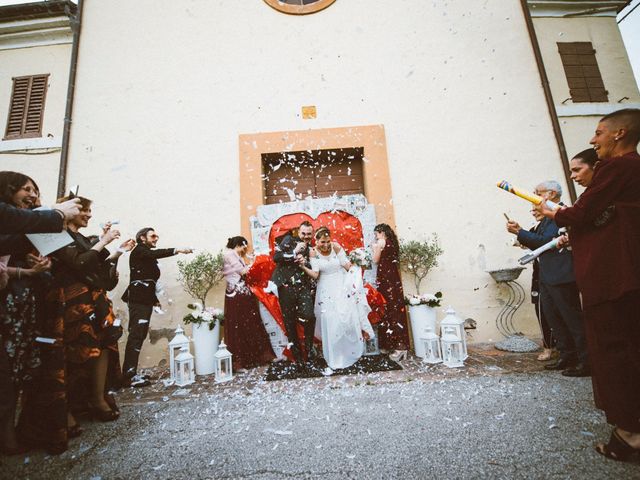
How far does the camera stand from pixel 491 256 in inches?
210

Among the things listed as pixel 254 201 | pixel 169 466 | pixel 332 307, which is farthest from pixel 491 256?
pixel 169 466

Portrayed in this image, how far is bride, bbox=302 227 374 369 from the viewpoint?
13.5ft

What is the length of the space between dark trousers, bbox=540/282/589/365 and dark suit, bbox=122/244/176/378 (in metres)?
4.69

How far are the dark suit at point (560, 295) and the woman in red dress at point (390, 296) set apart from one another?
1.72m

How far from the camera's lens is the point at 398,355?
14.2 feet

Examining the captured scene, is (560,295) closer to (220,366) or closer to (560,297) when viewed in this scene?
(560,297)

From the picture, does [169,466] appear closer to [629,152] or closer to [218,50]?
[629,152]

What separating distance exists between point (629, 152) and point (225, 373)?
4345mm

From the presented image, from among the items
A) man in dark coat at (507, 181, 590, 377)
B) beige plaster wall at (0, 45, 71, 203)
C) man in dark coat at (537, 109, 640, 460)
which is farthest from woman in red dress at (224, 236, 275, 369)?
beige plaster wall at (0, 45, 71, 203)

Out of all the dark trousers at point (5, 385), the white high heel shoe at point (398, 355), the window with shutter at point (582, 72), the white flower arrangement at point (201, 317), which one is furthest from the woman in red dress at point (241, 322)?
the window with shutter at point (582, 72)

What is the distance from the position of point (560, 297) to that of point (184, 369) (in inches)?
173

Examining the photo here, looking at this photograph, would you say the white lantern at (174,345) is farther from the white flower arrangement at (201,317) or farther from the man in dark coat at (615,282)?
the man in dark coat at (615,282)

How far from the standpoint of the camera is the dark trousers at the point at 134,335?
4031 millimetres

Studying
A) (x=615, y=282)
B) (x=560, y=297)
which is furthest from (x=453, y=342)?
(x=615, y=282)
